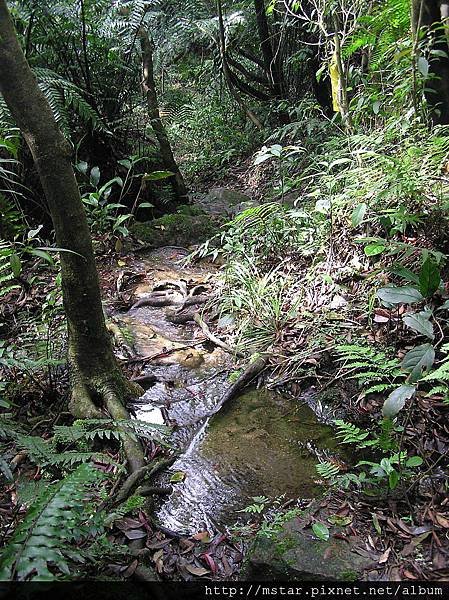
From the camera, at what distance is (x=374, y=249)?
10.7 ft

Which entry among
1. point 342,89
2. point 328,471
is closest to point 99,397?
point 328,471

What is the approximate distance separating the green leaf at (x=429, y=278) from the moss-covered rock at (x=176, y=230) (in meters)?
3.82

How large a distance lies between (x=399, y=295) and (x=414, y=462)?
0.76 meters

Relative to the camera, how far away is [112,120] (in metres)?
6.11

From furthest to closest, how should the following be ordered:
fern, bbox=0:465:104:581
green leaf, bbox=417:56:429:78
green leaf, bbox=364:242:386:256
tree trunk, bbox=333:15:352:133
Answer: tree trunk, bbox=333:15:352:133, green leaf, bbox=417:56:429:78, green leaf, bbox=364:242:386:256, fern, bbox=0:465:104:581

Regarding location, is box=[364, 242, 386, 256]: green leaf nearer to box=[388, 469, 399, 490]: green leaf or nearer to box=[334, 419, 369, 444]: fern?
box=[334, 419, 369, 444]: fern

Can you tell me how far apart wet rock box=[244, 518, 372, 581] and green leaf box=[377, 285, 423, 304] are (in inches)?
42.0

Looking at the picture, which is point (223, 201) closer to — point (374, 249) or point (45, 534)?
point (374, 249)

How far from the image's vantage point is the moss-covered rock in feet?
18.4

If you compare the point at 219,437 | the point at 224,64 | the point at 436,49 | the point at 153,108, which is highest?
the point at 224,64

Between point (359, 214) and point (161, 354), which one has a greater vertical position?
point (359, 214)

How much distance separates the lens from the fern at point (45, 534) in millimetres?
1177

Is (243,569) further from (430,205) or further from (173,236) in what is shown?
(173,236)

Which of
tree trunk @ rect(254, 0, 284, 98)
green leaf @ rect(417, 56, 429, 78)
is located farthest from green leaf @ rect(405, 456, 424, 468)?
tree trunk @ rect(254, 0, 284, 98)
